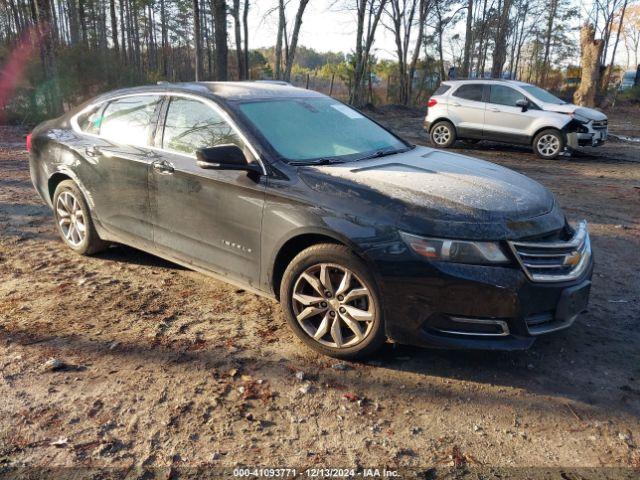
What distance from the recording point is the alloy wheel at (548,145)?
39.8 ft

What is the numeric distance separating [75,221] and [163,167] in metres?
1.59

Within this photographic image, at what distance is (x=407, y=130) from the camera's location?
18.2m

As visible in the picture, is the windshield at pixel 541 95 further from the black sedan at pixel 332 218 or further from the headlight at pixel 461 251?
the headlight at pixel 461 251

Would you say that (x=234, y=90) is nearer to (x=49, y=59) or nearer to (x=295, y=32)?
(x=49, y=59)

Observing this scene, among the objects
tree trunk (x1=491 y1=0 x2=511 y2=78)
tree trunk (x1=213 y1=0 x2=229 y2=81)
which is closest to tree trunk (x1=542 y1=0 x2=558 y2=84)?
tree trunk (x1=491 y1=0 x2=511 y2=78)

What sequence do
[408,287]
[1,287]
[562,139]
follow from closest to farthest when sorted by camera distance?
[408,287], [1,287], [562,139]

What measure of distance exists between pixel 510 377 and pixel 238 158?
2.24 m

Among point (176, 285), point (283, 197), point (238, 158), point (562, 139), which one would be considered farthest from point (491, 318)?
point (562, 139)

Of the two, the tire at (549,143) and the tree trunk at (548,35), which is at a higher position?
the tree trunk at (548,35)

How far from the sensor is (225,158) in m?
3.62

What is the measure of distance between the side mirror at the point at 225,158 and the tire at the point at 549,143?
10305mm

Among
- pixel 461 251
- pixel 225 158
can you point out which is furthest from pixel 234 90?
pixel 461 251

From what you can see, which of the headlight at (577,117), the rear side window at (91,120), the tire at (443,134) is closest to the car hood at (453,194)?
the rear side window at (91,120)

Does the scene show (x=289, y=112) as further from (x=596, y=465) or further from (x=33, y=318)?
(x=596, y=465)
